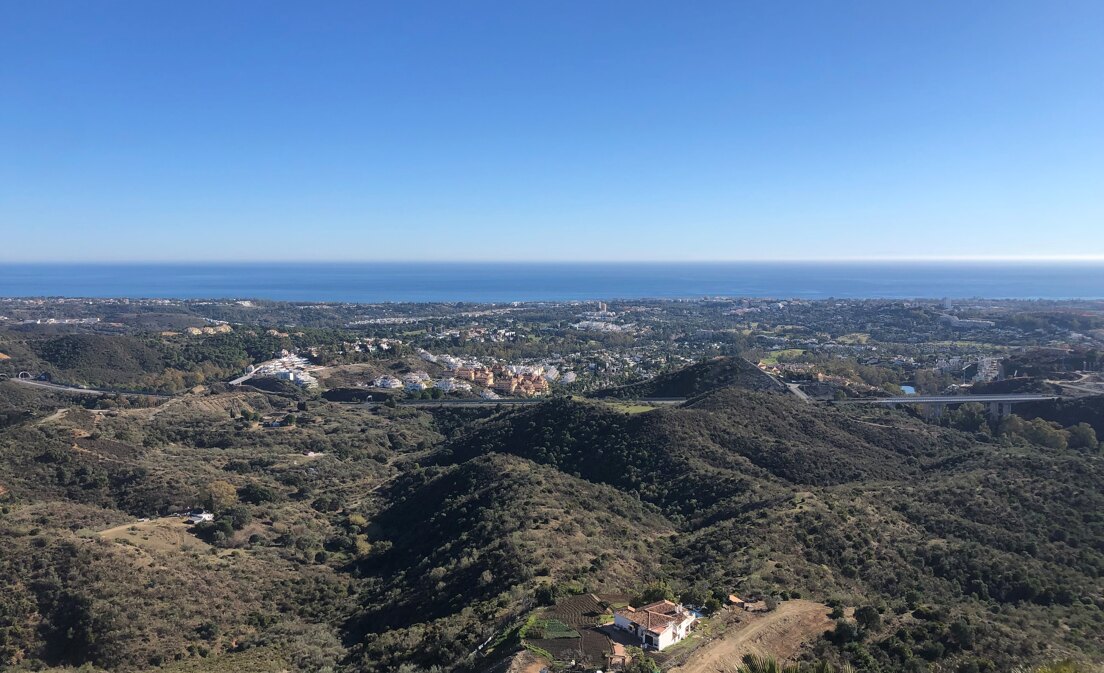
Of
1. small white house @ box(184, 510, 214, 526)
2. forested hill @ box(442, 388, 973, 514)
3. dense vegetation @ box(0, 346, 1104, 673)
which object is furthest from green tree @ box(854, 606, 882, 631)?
small white house @ box(184, 510, 214, 526)

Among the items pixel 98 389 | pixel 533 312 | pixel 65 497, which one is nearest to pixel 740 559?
pixel 65 497

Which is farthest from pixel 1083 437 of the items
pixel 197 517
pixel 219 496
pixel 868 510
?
pixel 197 517

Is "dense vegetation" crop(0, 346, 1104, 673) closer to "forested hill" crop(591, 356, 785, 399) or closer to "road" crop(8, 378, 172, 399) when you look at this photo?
"forested hill" crop(591, 356, 785, 399)

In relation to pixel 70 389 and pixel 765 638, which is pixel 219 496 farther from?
pixel 70 389

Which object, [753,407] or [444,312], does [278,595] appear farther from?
[444,312]

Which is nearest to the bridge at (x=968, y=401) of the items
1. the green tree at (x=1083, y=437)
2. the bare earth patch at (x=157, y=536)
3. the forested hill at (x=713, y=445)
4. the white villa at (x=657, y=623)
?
the green tree at (x=1083, y=437)
